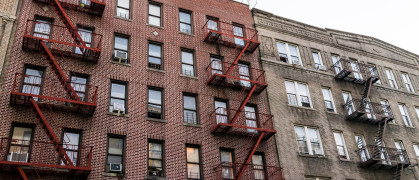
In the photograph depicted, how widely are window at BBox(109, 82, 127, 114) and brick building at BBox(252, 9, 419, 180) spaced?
376 inches

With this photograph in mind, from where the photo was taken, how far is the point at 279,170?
24.0 metres

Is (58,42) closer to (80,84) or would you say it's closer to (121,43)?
(80,84)

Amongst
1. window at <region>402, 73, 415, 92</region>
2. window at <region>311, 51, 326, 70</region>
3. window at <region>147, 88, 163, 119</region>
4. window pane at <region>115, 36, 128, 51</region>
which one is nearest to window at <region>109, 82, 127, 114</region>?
window at <region>147, 88, 163, 119</region>

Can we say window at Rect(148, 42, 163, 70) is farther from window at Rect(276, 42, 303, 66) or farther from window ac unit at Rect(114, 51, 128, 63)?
window at Rect(276, 42, 303, 66)

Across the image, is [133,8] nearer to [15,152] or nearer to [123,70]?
[123,70]

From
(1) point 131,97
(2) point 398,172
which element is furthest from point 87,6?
(2) point 398,172

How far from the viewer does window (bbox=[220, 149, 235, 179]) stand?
886 inches

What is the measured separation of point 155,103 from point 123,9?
689cm

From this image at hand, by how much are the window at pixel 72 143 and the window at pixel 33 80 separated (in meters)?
2.33

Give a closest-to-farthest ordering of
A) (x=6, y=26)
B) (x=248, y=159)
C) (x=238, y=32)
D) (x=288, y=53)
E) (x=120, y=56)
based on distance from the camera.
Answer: (x=6, y=26)
(x=248, y=159)
(x=120, y=56)
(x=238, y=32)
(x=288, y=53)

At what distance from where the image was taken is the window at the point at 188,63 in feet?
83.9

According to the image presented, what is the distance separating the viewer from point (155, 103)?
76.1ft

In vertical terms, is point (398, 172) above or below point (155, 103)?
below

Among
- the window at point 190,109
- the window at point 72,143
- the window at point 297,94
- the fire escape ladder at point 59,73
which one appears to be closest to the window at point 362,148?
the window at point 297,94
